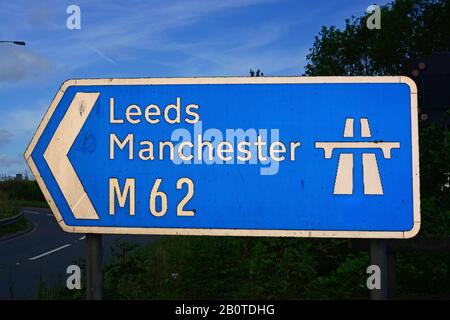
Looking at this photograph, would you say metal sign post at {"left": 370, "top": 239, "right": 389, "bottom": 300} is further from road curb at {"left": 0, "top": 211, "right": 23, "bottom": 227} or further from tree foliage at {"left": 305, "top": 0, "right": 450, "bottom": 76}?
tree foliage at {"left": 305, "top": 0, "right": 450, "bottom": 76}

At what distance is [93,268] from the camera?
222 centimetres

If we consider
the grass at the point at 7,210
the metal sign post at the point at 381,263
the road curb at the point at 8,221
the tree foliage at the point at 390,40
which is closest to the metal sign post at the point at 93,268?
the metal sign post at the point at 381,263

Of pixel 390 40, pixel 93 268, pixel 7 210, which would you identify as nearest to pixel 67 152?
pixel 93 268

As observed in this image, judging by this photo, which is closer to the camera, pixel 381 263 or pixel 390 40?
pixel 381 263

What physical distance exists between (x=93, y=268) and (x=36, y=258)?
43.3ft

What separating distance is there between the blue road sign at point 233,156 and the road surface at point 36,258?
18.1 feet

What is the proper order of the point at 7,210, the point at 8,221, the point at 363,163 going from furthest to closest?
the point at 7,210, the point at 8,221, the point at 363,163

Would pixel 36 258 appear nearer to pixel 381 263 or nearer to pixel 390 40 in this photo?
pixel 381 263

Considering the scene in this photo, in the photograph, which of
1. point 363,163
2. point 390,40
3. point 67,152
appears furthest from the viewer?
point 390,40

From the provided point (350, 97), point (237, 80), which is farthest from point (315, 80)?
point (237, 80)

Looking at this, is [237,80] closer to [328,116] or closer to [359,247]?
[328,116]

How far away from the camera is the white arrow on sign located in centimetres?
221

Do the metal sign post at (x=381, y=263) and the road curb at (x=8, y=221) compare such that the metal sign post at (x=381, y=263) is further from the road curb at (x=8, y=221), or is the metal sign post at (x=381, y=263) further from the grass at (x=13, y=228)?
the road curb at (x=8, y=221)

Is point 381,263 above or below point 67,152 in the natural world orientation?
below
